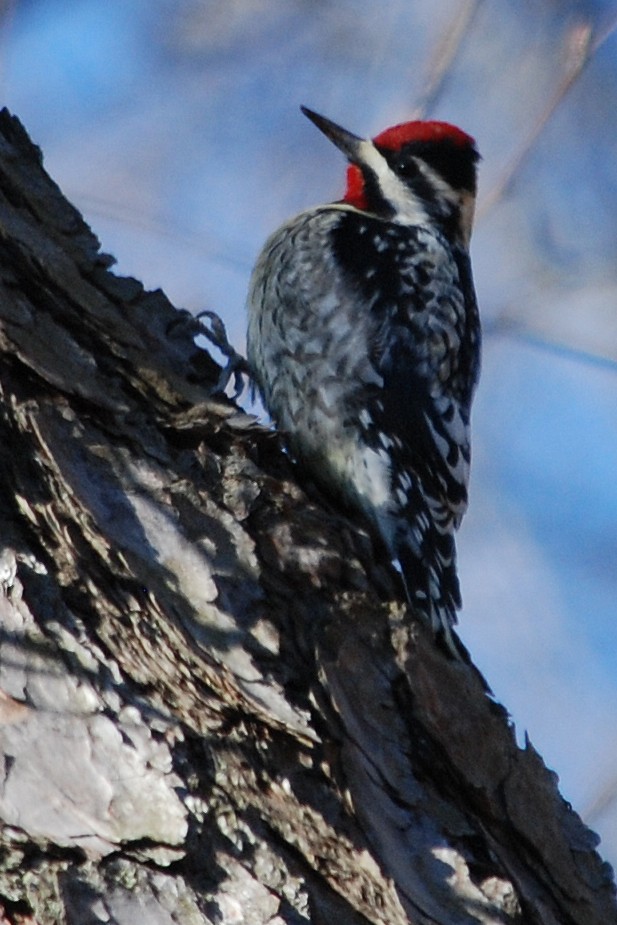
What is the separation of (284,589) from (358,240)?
1.90m

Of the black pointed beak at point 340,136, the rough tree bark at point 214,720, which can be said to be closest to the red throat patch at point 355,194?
the black pointed beak at point 340,136

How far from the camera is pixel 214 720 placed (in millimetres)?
1776

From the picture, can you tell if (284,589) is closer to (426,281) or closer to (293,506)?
(293,506)

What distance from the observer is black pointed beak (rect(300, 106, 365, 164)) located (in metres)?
3.23

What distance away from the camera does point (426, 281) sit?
11.5 feet

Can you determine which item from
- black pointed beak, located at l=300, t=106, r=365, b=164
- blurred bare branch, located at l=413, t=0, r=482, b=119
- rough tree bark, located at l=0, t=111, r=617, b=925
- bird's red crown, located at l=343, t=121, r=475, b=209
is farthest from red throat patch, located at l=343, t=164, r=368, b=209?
rough tree bark, located at l=0, t=111, r=617, b=925

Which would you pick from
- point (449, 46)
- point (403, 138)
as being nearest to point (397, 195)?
point (403, 138)

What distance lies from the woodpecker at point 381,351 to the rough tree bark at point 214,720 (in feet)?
2.34

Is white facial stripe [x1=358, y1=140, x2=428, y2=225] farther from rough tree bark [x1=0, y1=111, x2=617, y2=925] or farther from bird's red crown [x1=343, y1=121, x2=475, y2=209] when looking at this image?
rough tree bark [x1=0, y1=111, x2=617, y2=925]

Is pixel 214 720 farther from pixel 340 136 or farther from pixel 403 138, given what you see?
pixel 403 138

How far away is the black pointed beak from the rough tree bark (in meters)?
1.44

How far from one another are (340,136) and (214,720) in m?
2.27

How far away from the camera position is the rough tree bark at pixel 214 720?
1671 millimetres

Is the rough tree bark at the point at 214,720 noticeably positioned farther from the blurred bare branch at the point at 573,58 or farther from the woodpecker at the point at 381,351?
the blurred bare branch at the point at 573,58
